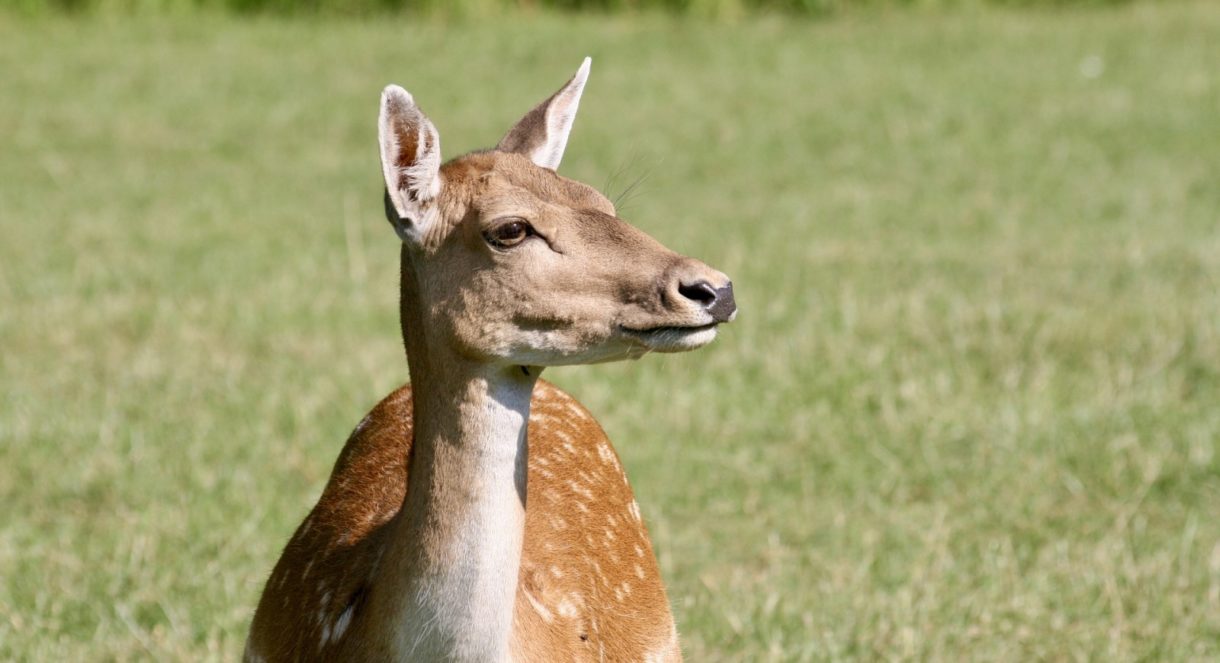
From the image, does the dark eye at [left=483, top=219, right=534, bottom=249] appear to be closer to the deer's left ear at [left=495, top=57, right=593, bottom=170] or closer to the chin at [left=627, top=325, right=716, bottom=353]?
the chin at [left=627, top=325, right=716, bottom=353]

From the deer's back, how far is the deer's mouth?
582mm

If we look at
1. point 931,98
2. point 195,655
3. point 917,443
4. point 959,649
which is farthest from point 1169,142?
point 195,655

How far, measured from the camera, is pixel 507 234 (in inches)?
129

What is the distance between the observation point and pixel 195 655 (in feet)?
16.1

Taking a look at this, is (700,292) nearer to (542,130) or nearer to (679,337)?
(679,337)

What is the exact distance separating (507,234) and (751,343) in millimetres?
4578

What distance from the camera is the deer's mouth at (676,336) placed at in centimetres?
314

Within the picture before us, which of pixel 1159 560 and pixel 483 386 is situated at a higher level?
pixel 483 386

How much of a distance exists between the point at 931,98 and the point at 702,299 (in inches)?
441

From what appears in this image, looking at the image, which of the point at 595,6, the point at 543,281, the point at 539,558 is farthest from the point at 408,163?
the point at 595,6

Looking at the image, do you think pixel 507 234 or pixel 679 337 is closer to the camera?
pixel 679 337

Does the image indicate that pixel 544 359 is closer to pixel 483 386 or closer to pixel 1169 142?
pixel 483 386

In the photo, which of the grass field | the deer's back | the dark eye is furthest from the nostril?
the grass field

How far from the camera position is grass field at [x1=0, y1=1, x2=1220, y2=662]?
5.38m
